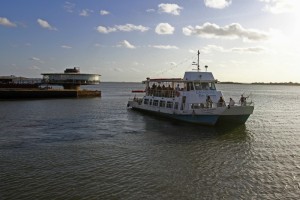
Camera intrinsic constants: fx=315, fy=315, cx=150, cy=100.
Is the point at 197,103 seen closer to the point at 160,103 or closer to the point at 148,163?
the point at 160,103

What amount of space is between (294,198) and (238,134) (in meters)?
15.6

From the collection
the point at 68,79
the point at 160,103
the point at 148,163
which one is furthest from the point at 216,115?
the point at 68,79

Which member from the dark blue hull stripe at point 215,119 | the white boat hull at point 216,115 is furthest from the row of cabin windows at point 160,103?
the dark blue hull stripe at point 215,119

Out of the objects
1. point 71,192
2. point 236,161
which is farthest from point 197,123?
point 71,192

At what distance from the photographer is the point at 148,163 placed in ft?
64.5

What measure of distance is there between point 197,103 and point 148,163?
17.3m

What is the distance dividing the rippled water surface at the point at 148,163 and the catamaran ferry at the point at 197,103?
5.07 feet

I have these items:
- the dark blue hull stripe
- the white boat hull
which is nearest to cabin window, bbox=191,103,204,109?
the white boat hull

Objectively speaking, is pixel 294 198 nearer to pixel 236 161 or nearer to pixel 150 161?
pixel 236 161

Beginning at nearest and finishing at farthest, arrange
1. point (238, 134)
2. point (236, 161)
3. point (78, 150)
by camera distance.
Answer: point (236, 161) < point (78, 150) < point (238, 134)

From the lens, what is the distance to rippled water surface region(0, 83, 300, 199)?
49.7 feet

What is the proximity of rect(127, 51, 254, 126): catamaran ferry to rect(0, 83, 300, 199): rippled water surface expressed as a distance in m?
1.55

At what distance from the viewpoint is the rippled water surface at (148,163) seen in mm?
15148

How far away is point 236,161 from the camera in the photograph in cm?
2055
